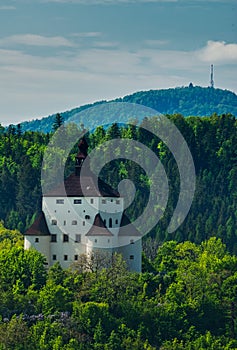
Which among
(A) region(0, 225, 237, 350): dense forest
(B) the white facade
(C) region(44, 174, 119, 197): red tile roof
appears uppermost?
(C) region(44, 174, 119, 197): red tile roof

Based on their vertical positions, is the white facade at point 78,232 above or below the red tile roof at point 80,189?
below

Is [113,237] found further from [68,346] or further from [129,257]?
[68,346]

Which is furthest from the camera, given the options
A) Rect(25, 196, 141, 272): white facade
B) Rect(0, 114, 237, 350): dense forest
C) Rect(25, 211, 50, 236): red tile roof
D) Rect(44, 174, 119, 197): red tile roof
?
Rect(25, 211, 50, 236): red tile roof

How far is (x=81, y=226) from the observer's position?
3898 inches

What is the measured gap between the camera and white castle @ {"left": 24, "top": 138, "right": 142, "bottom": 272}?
98688 millimetres

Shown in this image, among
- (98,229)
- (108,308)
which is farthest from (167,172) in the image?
(108,308)

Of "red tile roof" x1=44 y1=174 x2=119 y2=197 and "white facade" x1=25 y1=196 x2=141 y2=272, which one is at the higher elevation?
"red tile roof" x1=44 y1=174 x2=119 y2=197

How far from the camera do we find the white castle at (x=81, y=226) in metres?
98.7

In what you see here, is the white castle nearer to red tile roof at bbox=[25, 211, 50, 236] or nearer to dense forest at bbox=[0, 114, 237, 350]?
red tile roof at bbox=[25, 211, 50, 236]

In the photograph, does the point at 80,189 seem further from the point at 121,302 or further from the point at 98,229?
the point at 121,302

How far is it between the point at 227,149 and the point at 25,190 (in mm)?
20946

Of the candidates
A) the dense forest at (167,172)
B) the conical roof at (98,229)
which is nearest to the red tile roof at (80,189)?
the conical roof at (98,229)

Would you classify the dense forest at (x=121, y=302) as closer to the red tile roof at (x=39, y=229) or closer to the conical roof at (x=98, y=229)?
the red tile roof at (x=39, y=229)

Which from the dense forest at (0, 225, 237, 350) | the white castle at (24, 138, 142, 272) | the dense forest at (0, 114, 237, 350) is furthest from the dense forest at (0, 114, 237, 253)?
the white castle at (24, 138, 142, 272)
